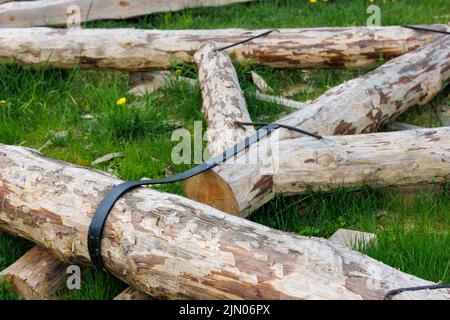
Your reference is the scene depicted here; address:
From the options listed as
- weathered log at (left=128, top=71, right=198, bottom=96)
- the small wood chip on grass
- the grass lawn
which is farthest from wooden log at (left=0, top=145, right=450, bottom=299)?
weathered log at (left=128, top=71, right=198, bottom=96)

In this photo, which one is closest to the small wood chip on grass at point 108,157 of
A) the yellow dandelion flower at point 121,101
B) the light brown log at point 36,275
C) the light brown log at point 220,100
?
the yellow dandelion flower at point 121,101

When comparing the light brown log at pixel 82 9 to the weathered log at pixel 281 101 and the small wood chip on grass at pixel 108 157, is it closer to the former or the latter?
the weathered log at pixel 281 101

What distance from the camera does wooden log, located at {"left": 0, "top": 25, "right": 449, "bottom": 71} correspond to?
6.24m

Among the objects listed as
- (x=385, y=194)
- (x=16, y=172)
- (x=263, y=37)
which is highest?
(x=263, y=37)

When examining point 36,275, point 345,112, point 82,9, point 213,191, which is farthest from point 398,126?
point 82,9

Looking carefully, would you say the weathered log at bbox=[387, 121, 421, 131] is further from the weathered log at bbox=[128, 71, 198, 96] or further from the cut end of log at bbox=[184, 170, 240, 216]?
the cut end of log at bbox=[184, 170, 240, 216]

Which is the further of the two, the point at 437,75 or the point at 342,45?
the point at 342,45

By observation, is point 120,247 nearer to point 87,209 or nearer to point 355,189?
point 87,209

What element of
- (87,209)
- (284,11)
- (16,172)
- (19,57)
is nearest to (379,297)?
(87,209)

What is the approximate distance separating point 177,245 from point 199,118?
256cm

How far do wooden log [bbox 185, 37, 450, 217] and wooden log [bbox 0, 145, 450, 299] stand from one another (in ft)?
1.73

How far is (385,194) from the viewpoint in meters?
4.75

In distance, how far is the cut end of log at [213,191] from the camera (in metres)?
4.15
